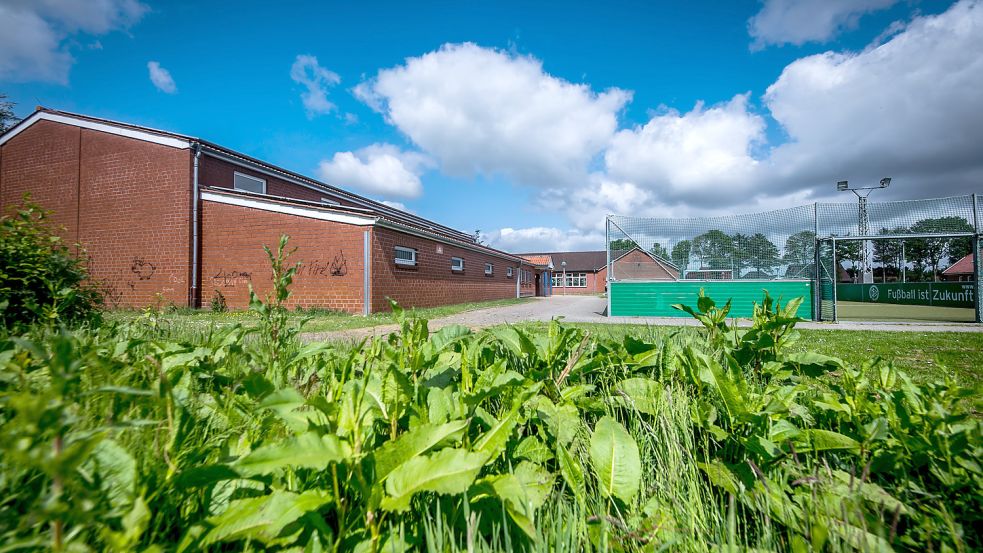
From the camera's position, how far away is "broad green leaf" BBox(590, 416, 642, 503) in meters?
0.95

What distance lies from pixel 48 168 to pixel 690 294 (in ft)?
74.5

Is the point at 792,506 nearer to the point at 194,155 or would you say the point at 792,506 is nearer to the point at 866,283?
the point at 194,155

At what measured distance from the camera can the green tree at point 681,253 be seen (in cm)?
1078

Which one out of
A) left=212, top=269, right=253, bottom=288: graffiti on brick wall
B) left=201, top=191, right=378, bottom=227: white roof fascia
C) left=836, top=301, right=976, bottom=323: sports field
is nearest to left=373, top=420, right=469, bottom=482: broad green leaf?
left=201, top=191, right=378, bottom=227: white roof fascia

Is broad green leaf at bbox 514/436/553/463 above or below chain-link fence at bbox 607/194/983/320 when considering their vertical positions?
below

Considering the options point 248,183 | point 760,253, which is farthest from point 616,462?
point 248,183

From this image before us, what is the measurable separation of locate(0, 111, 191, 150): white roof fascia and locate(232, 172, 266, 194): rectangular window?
1.97 metres

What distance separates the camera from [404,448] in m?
0.76

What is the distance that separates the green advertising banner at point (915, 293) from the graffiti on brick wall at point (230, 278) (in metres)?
24.2

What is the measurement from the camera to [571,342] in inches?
69.0

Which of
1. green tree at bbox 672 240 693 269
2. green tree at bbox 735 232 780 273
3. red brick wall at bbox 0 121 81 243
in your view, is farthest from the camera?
red brick wall at bbox 0 121 81 243

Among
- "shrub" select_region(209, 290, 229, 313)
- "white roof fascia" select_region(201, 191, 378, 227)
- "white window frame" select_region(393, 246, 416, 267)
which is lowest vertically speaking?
"shrub" select_region(209, 290, 229, 313)

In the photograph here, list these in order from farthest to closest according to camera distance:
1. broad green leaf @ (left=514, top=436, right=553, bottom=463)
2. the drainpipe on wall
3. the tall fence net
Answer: the drainpipe on wall → the tall fence net → broad green leaf @ (left=514, top=436, right=553, bottom=463)

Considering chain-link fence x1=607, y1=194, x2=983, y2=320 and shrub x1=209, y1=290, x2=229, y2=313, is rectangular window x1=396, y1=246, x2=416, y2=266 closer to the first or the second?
shrub x1=209, y1=290, x2=229, y2=313
